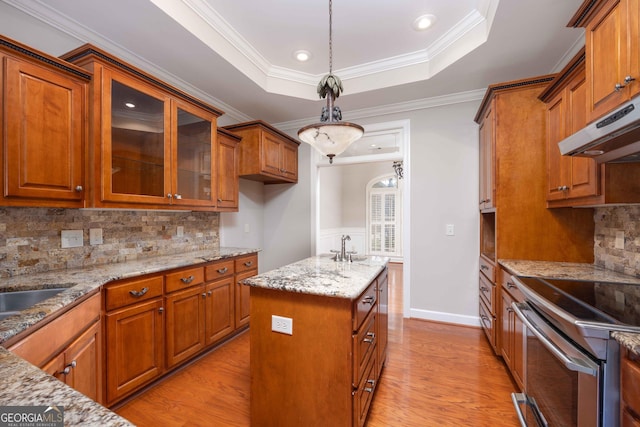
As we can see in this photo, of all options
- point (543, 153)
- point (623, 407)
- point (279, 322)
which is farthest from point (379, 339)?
point (543, 153)

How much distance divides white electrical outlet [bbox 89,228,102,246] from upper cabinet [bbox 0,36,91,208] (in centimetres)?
44

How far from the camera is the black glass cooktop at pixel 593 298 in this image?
1.11 meters

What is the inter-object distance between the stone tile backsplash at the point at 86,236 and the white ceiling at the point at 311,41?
124 cm

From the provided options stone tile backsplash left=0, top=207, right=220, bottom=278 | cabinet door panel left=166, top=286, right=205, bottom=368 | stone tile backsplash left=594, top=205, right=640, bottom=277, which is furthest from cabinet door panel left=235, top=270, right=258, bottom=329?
stone tile backsplash left=594, top=205, right=640, bottom=277

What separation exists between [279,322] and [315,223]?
262 cm

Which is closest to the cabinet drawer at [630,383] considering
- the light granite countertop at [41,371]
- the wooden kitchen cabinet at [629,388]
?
the wooden kitchen cabinet at [629,388]

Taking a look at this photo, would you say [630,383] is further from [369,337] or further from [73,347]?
[73,347]

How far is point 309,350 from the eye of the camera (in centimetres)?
144

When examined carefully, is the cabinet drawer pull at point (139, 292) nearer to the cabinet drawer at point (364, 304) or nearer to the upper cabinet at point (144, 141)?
the upper cabinet at point (144, 141)

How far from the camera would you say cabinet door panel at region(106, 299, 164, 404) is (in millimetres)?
1721

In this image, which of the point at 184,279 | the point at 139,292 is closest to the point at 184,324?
the point at 184,279

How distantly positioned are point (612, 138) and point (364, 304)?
56.2 inches

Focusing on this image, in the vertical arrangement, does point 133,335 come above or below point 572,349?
below

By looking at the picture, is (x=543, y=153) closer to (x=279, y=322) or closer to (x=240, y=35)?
(x=279, y=322)
